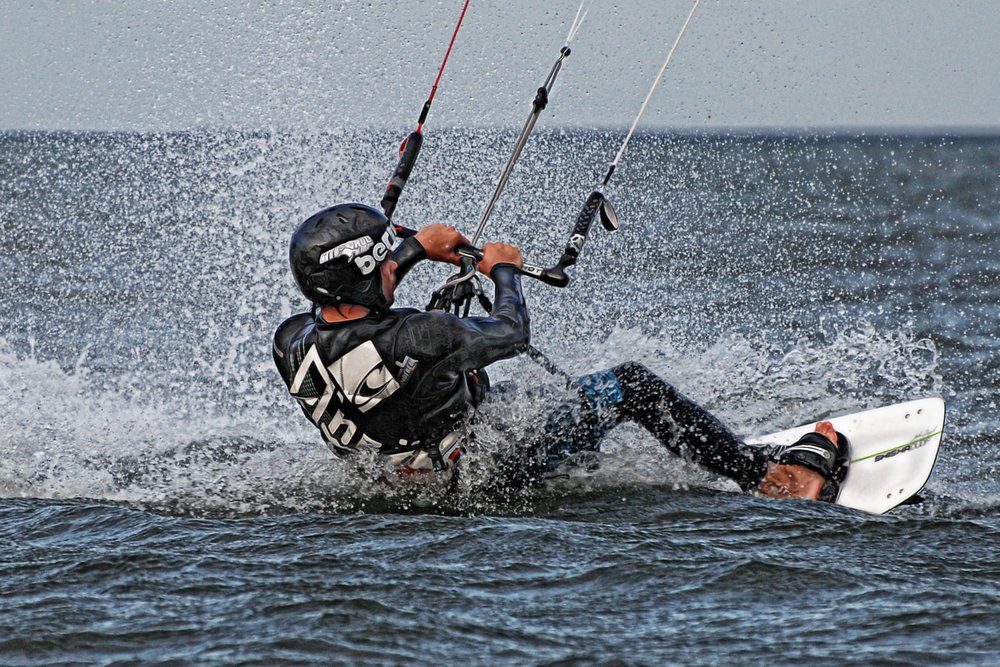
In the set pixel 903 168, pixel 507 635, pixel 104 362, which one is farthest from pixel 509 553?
pixel 903 168

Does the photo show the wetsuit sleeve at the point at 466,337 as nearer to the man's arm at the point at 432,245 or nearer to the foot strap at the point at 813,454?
the man's arm at the point at 432,245

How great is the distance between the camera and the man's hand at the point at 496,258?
6.16 metres

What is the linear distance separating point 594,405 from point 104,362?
6811 mm

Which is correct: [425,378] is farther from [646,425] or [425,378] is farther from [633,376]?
[646,425]

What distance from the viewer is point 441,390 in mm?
5879

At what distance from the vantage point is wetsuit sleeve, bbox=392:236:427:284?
5902 mm

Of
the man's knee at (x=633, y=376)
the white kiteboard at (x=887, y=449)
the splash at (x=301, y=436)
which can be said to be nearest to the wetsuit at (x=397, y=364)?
the splash at (x=301, y=436)

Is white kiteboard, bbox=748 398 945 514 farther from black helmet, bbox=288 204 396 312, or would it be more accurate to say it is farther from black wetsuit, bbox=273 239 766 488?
black helmet, bbox=288 204 396 312

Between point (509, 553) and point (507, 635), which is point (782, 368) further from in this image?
point (507, 635)

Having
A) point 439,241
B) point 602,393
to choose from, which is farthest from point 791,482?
point 439,241

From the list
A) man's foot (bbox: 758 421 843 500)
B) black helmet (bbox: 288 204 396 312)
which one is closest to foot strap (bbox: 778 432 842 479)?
man's foot (bbox: 758 421 843 500)

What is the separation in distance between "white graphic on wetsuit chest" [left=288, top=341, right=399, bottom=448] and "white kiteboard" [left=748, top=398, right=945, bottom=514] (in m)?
2.77

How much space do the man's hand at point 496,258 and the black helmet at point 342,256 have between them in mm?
657

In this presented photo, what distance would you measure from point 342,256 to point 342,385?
0.64 meters
